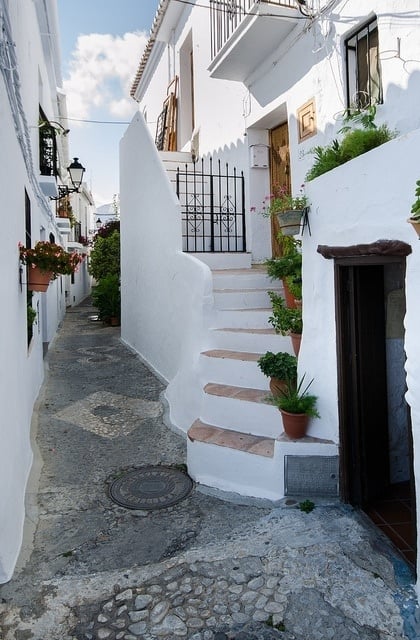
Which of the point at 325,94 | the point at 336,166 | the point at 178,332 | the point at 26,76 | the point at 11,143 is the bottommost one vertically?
the point at 178,332

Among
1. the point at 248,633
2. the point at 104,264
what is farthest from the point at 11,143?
the point at 104,264

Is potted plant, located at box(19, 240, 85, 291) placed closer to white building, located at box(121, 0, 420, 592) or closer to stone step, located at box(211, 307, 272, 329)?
white building, located at box(121, 0, 420, 592)

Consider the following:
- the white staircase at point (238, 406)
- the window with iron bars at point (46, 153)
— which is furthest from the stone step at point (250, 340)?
the window with iron bars at point (46, 153)

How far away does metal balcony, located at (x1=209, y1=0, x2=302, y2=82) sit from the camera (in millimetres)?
6355

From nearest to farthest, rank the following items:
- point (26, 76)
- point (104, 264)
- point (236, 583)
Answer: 1. point (236, 583)
2. point (26, 76)
3. point (104, 264)

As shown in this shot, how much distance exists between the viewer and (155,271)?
8.43 metres

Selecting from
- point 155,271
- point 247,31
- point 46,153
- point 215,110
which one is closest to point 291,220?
point 247,31

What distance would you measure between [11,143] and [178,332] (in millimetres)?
3661

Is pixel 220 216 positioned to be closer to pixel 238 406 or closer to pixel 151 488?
pixel 238 406

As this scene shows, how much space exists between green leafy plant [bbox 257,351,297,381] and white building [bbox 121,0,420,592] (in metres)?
0.10

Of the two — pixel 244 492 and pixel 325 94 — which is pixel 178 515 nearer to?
pixel 244 492

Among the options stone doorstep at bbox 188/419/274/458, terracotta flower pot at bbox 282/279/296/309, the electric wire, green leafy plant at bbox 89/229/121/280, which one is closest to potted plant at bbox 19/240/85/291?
the electric wire

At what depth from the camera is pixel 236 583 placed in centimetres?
288

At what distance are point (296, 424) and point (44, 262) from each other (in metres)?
2.96
